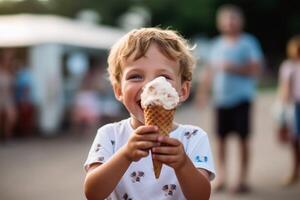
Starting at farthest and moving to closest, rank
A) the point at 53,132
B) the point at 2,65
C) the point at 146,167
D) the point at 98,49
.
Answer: the point at 98,49
the point at 53,132
the point at 2,65
the point at 146,167

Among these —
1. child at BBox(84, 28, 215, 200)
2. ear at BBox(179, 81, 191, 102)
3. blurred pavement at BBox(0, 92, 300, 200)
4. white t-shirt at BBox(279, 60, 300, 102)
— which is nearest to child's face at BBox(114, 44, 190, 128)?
child at BBox(84, 28, 215, 200)

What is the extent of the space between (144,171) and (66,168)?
7.46 metres

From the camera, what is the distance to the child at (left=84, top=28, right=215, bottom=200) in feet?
7.54

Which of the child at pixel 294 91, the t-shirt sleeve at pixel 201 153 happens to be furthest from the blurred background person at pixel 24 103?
the t-shirt sleeve at pixel 201 153

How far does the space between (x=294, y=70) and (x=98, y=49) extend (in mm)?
11803

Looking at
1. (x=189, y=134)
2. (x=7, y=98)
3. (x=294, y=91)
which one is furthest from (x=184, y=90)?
(x=7, y=98)

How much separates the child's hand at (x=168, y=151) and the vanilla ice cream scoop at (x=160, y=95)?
135mm

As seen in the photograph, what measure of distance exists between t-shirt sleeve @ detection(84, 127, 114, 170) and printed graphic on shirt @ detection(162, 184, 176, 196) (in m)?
0.25

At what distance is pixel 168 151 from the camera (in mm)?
2154

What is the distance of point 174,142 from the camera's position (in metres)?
2.16

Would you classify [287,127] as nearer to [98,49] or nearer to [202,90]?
[202,90]

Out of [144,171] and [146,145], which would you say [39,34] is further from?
Answer: [146,145]

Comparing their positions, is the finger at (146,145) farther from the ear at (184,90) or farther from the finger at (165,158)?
the ear at (184,90)

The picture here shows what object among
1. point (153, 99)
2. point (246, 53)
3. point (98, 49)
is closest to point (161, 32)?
point (153, 99)
